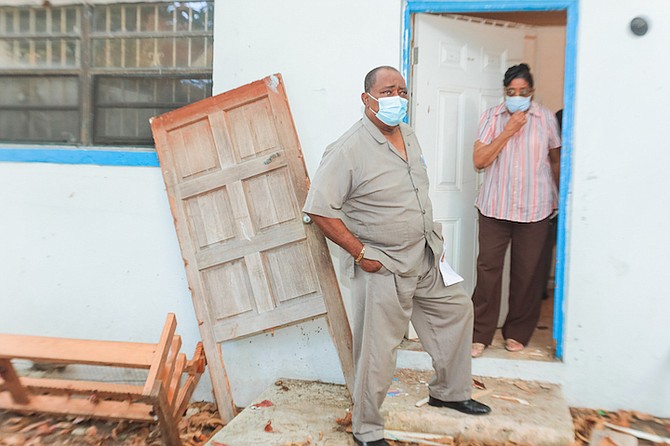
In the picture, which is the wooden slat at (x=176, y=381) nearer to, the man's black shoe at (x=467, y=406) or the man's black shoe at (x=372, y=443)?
the man's black shoe at (x=372, y=443)

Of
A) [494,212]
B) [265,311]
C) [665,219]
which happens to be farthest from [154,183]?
[665,219]

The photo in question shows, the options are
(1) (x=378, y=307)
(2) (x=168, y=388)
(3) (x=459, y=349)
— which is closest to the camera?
(1) (x=378, y=307)

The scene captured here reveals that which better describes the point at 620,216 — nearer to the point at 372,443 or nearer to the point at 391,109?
the point at 391,109

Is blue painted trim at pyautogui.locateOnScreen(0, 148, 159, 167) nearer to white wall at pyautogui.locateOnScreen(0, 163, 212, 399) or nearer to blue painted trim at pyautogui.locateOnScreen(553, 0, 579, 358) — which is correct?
white wall at pyautogui.locateOnScreen(0, 163, 212, 399)

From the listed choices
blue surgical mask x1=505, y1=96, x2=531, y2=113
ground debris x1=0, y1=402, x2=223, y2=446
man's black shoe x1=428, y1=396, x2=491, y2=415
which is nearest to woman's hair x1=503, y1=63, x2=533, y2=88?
blue surgical mask x1=505, y1=96, x2=531, y2=113

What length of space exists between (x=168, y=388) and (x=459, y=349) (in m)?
1.72

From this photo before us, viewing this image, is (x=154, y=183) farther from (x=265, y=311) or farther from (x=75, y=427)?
(x=75, y=427)

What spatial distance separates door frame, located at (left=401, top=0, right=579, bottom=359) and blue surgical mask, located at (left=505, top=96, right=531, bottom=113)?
0.25 meters

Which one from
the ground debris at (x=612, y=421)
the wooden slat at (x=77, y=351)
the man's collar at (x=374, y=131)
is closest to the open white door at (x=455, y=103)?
the man's collar at (x=374, y=131)

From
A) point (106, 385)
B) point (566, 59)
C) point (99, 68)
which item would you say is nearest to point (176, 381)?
point (106, 385)

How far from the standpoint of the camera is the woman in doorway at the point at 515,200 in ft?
14.2

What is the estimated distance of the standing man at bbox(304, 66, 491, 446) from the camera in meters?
3.37

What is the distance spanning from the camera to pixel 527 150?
4348 mm

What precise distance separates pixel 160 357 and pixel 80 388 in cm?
91
